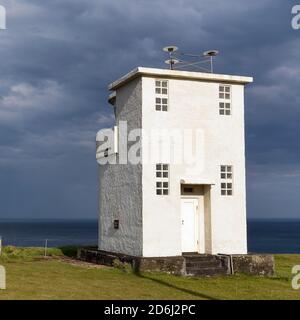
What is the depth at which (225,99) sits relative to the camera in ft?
71.4

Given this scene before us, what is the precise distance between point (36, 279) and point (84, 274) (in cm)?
229

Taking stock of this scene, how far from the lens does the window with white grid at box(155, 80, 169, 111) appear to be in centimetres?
A: 2064

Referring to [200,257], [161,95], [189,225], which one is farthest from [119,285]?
[161,95]

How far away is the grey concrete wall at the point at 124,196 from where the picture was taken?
66.6 ft

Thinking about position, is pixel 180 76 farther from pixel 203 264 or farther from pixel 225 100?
pixel 203 264

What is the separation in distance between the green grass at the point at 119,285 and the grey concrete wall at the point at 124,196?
5.46 ft

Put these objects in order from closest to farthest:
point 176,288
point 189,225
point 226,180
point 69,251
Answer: point 176,288, point 189,225, point 226,180, point 69,251

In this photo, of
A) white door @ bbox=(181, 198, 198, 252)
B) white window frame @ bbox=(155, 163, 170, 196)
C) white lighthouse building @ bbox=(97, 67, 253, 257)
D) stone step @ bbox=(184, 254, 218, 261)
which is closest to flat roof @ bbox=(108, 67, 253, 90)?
white lighthouse building @ bbox=(97, 67, 253, 257)

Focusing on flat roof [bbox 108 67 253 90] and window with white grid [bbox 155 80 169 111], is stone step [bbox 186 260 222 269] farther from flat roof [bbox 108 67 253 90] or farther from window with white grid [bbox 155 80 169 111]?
flat roof [bbox 108 67 253 90]

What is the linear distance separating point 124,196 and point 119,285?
588 cm

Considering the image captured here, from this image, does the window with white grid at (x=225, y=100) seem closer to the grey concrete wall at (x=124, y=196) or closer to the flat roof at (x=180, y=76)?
the flat roof at (x=180, y=76)

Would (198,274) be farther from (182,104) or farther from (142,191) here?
(182,104)
